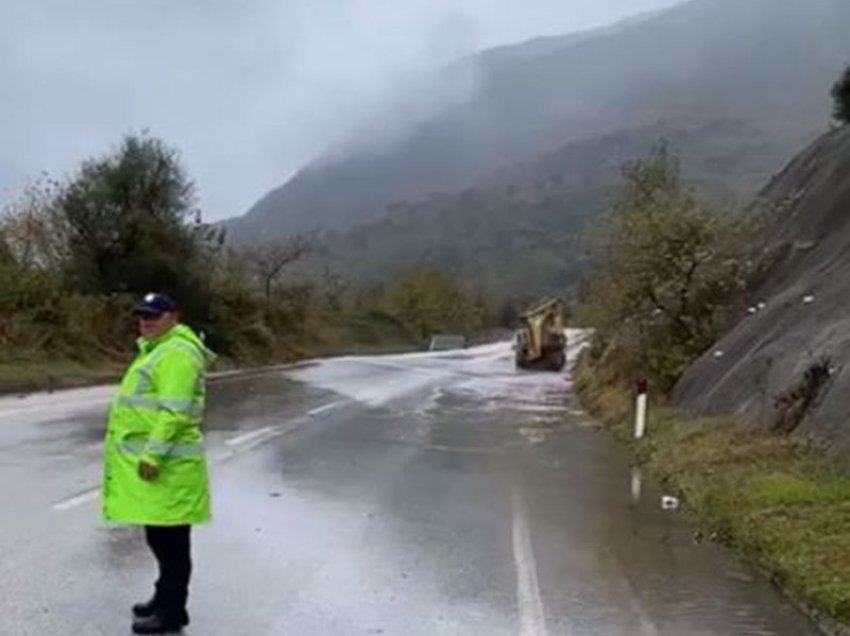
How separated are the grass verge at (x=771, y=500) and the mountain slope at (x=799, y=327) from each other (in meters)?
0.47

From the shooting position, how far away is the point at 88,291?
48.4 metres

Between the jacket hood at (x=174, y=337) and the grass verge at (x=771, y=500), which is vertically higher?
the jacket hood at (x=174, y=337)

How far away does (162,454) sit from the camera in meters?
7.10

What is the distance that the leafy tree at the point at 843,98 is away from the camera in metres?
36.3

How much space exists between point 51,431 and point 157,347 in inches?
492

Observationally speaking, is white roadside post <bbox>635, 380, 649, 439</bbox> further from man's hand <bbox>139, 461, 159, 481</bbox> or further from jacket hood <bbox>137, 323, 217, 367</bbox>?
man's hand <bbox>139, 461, 159, 481</bbox>

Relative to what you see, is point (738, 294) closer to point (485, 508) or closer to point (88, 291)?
point (485, 508)

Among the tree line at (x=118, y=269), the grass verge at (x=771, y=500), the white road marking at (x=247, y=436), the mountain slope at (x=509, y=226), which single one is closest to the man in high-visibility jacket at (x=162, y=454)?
the grass verge at (x=771, y=500)

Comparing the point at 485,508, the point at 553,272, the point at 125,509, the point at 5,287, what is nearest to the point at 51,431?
the point at 485,508

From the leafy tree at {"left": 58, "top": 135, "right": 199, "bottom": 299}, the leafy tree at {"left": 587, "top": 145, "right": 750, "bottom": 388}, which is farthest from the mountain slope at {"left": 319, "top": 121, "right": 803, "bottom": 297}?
the leafy tree at {"left": 587, "top": 145, "right": 750, "bottom": 388}

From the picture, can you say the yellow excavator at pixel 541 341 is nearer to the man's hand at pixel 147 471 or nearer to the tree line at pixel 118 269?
the tree line at pixel 118 269

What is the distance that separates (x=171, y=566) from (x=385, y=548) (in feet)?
10.6

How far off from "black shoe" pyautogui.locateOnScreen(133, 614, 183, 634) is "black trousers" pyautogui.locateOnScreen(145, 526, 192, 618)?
0.11ft

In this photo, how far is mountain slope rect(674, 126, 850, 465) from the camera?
50.5ft
